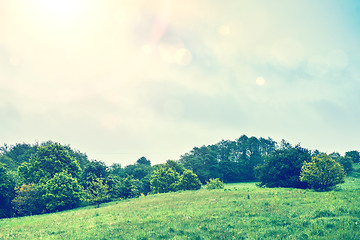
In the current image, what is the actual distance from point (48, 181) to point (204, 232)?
42649 mm

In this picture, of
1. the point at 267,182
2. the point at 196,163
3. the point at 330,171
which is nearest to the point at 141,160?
the point at 196,163

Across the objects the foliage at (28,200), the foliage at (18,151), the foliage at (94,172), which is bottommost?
the foliage at (28,200)

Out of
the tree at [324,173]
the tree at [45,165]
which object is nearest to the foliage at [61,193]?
the tree at [45,165]

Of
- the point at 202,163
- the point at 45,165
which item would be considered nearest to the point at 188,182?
the point at 45,165

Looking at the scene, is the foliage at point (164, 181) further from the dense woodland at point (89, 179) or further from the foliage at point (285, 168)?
the foliage at point (285, 168)

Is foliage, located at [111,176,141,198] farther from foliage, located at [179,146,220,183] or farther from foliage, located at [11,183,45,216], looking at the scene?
foliage, located at [179,146,220,183]

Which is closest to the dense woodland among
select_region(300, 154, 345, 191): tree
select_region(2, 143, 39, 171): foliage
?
select_region(300, 154, 345, 191): tree

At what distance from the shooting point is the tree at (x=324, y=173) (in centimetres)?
3244

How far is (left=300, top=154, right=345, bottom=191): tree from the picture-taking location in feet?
106

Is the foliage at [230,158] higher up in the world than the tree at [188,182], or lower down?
higher up

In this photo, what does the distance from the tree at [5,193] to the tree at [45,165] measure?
2876 millimetres

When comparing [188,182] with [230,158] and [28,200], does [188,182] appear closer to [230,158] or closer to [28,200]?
[28,200]

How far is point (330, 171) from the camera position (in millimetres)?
32375

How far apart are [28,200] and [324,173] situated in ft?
172
